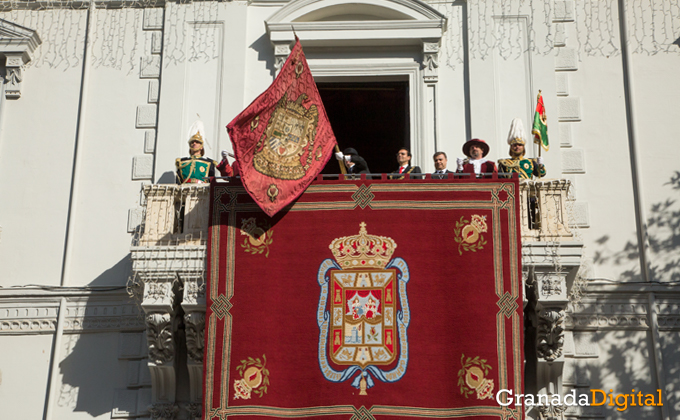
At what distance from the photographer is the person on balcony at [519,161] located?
1425cm

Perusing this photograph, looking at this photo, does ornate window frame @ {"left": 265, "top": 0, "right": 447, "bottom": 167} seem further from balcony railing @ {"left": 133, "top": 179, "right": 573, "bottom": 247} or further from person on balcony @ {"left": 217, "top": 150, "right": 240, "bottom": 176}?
balcony railing @ {"left": 133, "top": 179, "right": 573, "bottom": 247}

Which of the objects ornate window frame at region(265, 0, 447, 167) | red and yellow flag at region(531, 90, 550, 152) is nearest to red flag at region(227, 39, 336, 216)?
ornate window frame at region(265, 0, 447, 167)

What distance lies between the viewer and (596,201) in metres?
15.2

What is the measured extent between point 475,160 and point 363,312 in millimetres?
2794

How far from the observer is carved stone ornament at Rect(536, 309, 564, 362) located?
42.9 ft

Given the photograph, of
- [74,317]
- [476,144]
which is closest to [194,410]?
[74,317]

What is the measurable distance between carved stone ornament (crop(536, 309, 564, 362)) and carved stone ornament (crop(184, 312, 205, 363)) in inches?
170

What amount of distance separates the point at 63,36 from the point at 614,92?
8754mm

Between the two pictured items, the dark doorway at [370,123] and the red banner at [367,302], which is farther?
the dark doorway at [370,123]

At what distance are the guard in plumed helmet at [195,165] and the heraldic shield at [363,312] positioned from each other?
7.59ft

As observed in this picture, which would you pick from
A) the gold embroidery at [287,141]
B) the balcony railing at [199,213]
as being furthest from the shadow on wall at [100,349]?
the gold embroidery at [287,141]

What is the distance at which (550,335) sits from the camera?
43.5 feet

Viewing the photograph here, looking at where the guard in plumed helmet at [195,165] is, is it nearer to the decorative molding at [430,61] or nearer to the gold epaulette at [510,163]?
the decorative molding at [430,61]

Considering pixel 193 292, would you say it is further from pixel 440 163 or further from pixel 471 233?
pixel 440 163
